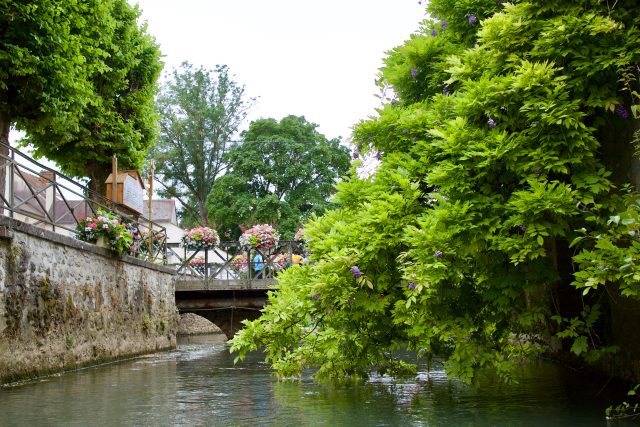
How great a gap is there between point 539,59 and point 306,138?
3775 cm

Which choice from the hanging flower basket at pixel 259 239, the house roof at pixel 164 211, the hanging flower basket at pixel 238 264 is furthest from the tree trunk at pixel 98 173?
the house roof at pixel 164 211

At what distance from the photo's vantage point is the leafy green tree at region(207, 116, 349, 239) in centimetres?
4019

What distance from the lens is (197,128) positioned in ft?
149

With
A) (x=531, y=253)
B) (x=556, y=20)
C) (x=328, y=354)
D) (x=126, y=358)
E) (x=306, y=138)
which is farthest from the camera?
(x=306, y=138)

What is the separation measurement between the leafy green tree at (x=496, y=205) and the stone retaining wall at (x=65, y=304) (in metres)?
3.88

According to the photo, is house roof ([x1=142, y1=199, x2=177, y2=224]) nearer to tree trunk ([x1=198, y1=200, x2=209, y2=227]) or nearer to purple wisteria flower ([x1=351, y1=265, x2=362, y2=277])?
tree trunk ([x1=198, y1=200, x2=209, y2=227])

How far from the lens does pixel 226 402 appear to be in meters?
7.48

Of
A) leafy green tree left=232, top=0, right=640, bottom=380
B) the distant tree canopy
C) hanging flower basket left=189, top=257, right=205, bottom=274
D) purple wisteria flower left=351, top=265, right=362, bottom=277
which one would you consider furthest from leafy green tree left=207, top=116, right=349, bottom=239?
purple wisteria flower left=351, top=265, right=362, bottom=277

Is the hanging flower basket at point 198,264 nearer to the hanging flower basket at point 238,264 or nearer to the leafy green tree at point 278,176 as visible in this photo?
the hanging flower basket at point 238,264

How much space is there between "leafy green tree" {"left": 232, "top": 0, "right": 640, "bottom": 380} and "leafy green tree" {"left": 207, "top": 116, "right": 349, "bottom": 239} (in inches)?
1263

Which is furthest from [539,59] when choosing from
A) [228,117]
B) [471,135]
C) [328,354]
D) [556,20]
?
[228,117]

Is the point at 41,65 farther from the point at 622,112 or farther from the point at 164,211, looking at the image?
the point at 164,211

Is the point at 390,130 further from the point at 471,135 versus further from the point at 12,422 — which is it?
the point at 12,422

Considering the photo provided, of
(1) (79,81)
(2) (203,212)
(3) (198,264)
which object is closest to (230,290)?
(3) (198,264)
